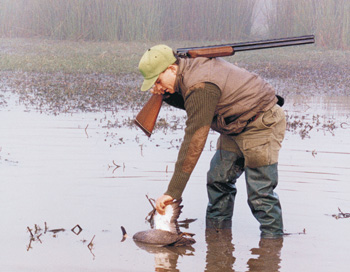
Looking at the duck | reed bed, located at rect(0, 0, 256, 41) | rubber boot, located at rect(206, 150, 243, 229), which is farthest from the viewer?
reed bed, located at rect(0, 0, 256, 41)

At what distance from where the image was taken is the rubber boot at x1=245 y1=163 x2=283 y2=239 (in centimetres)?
546

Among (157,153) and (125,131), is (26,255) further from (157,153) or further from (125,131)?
(125,131)

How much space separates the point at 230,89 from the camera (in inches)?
203

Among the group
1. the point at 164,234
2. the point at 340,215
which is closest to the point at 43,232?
the point at 164,234

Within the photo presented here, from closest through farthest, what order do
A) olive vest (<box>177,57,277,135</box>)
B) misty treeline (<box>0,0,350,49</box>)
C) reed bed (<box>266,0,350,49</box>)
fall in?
1. olive vest (<box>177,57,277,135</box>)
2. misty treeline (<box>0,0,350,49</box>)
3. reed bed (<box>266,0,350,49</box>)

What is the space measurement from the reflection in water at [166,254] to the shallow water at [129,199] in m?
0.01

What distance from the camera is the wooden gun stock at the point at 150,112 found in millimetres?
5391

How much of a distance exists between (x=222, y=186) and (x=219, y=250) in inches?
22.8

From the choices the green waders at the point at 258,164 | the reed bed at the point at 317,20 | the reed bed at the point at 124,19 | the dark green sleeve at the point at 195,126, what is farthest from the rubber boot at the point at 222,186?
the reed bed at the point at 317,20

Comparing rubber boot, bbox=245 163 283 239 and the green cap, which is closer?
the green cap

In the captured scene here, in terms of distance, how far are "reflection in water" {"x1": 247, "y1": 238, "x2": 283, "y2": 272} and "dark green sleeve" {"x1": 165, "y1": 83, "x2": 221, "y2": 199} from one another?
2.49 feet

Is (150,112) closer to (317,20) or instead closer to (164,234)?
(164,234)

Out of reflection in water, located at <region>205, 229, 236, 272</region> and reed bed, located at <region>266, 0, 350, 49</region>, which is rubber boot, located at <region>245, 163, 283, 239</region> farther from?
reed bed, located at <region>266, 0, 350, 49</region>

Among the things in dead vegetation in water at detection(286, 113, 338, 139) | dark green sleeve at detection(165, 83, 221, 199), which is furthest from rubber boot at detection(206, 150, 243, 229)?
dead vegetation in water at detection(286, 113, 338, 139)
